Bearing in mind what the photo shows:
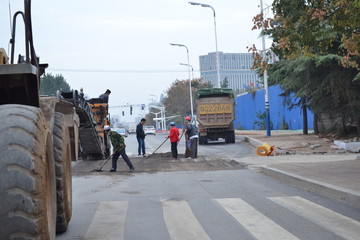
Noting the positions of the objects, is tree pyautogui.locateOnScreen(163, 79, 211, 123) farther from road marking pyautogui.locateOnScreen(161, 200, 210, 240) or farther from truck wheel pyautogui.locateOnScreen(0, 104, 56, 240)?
truck wheel pyautogui.locateOnScreen(0, 104, 56, 240)

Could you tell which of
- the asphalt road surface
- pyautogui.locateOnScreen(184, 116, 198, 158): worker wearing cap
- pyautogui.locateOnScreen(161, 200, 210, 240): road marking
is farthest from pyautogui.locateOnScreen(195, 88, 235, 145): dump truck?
pyautogui.locateOnScreen(161, 200, 210, 240): road marking

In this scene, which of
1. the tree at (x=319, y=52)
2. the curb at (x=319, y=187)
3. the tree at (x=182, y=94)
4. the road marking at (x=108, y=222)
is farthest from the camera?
the tree at (x=182, y=94)

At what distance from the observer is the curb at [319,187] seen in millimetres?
9531

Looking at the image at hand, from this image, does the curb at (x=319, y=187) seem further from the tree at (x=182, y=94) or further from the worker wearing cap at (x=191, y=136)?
the tree at (x=182, y=94)

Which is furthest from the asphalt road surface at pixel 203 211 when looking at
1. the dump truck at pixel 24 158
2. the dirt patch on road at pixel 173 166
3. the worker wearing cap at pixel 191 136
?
the worker wearing cap at pixel 191 136

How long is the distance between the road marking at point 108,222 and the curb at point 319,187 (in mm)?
3795

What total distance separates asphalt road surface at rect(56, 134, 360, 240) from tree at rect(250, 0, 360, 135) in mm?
3506

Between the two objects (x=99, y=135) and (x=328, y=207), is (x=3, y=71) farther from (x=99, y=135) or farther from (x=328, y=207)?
(x=99, y=135)

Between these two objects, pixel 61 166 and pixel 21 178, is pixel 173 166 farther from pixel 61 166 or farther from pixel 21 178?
pixel 21 178

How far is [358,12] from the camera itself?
12125mm

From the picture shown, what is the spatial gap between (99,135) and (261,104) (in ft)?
115

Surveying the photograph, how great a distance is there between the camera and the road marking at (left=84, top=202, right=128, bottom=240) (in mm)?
7118

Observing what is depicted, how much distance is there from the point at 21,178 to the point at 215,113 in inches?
1233

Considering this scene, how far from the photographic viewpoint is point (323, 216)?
27.4 ft
